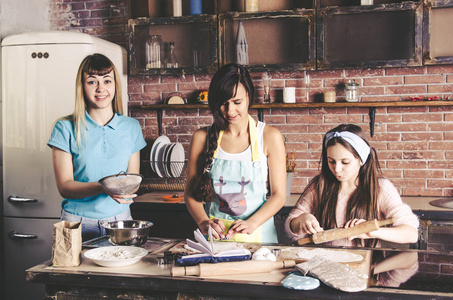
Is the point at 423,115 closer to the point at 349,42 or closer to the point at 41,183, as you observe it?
the point at 349,42

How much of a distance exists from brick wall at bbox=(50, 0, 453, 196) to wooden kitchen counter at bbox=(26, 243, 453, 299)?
1908mm

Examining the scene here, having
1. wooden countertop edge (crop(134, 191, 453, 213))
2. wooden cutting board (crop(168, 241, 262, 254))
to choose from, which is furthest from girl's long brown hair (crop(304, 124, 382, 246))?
wooden countertop edge (crop(134, 191, 453, 213))

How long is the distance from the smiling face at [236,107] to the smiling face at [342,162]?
1.48 ft

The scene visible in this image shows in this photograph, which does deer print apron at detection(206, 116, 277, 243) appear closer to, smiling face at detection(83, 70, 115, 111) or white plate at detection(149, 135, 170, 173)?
smiling face at detection(83, 70, 115, 111)

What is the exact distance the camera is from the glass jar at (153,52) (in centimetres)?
367

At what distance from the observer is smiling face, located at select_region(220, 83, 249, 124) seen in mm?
2061

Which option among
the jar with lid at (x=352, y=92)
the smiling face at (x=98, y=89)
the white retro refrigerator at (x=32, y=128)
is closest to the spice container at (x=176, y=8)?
the white retro refrigerator at (x=32, y=128)

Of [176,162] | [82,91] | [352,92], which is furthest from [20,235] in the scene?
[352,92]

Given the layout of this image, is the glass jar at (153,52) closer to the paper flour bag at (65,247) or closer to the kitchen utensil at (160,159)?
the kitchen utensil at (160,159)

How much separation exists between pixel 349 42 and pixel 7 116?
2.55 m

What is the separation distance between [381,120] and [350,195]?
1472mm

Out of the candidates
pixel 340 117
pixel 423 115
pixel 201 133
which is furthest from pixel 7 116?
pixel 423 115

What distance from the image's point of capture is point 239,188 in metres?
2.20

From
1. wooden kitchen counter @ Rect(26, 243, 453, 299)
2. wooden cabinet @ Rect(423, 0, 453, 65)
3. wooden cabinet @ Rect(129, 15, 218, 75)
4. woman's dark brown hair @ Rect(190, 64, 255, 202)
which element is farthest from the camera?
wooden cabinet @ Rect(129, 15, 218, 75)
